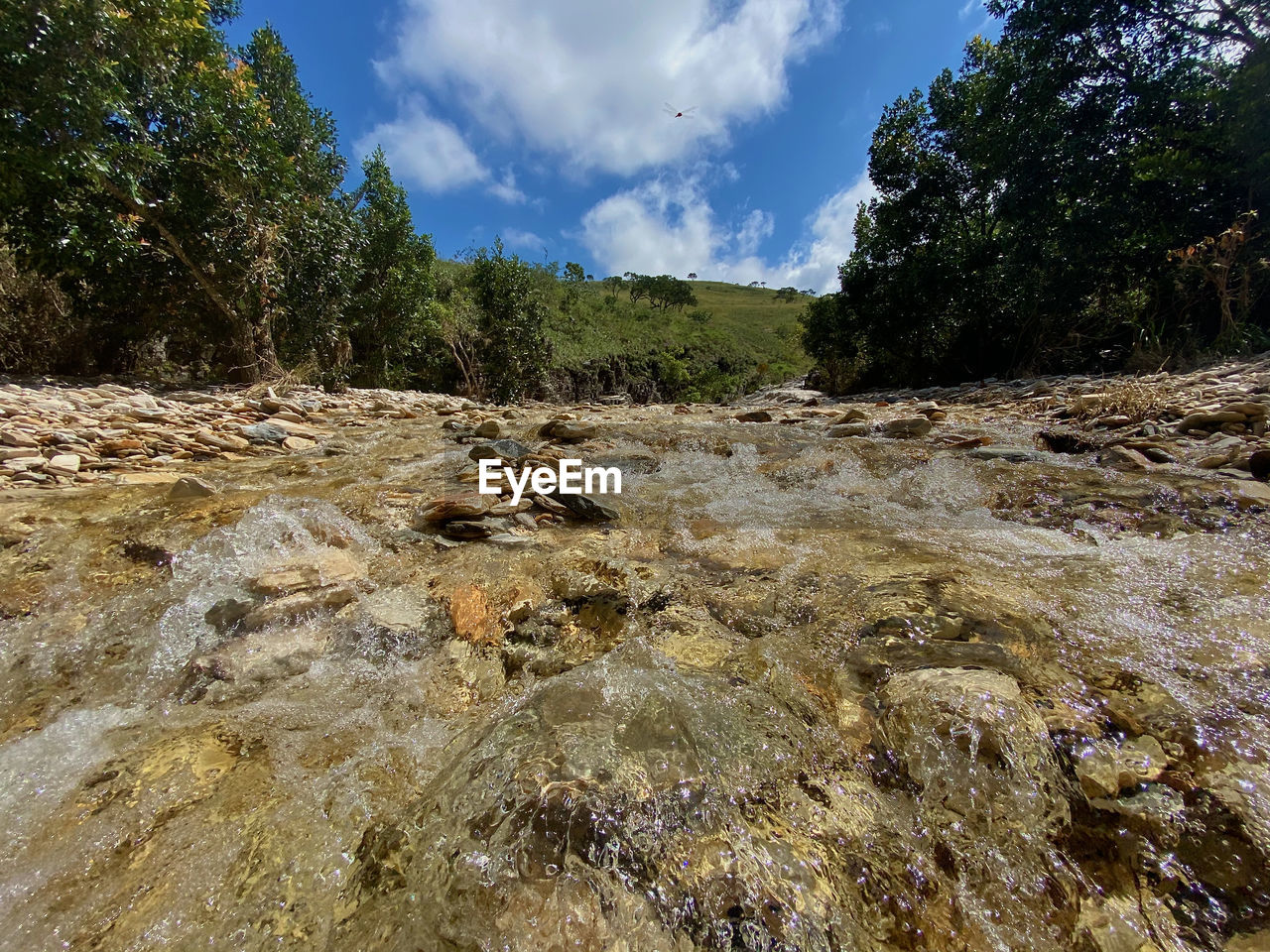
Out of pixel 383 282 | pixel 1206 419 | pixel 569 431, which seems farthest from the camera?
pixel 383 282

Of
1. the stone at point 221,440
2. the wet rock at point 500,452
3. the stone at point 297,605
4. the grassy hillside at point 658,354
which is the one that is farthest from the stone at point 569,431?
the grassy hillside at point 658,354

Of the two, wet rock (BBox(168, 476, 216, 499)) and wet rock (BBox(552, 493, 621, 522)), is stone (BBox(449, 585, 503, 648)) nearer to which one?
wet rock (BBox(552, 493, 621, 522))

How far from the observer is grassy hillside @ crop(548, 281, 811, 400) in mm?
27375

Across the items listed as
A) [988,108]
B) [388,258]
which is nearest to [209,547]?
[388,258]

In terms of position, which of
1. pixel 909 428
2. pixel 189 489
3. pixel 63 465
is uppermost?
pixel 909 428

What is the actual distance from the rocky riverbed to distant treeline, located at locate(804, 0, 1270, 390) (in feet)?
23.4

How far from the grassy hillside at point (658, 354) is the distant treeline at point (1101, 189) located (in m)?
16.1

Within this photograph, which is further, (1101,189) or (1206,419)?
(1101,189)

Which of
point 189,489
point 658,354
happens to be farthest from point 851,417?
point 658,354

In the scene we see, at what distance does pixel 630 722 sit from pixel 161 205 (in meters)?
9.38

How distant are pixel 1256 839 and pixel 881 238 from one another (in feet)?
51.1

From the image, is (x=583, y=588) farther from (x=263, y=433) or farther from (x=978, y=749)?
(x=263, y=433)

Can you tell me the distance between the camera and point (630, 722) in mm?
1438

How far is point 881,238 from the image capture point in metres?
13.7
